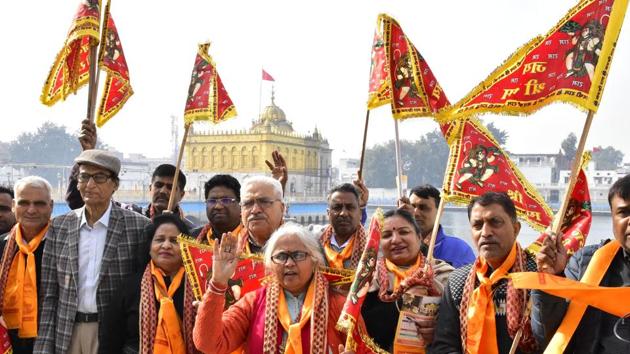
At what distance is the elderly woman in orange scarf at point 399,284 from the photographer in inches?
129

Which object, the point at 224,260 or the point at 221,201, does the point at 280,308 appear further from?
the point at 221,201

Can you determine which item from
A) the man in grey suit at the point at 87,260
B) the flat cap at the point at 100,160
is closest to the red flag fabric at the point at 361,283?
the man in grey suit at the point at 87,260

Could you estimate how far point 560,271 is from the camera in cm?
279

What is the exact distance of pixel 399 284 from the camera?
3400mm

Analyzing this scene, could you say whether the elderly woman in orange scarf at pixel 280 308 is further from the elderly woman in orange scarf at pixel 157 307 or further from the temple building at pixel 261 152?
the temple building at pixel 261 152

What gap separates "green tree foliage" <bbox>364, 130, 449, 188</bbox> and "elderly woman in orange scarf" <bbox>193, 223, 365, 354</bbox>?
69943mm

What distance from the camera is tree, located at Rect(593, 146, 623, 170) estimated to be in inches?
3584

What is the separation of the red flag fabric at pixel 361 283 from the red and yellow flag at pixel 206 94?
274cm

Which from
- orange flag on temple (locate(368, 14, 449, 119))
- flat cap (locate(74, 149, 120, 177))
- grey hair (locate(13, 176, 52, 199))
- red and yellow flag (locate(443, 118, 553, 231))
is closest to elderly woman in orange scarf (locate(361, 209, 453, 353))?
red and yellow flag (locate(443, 118, 553, 231))

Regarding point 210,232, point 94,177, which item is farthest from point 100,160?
point 210,232

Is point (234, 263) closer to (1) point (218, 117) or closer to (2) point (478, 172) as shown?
(2) point (478, 172)

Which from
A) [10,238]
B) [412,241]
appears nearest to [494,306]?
[412,241]

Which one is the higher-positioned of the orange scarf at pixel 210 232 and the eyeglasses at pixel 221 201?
the eyeglasses at pixel 221 201

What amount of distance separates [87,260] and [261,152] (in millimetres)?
48469
